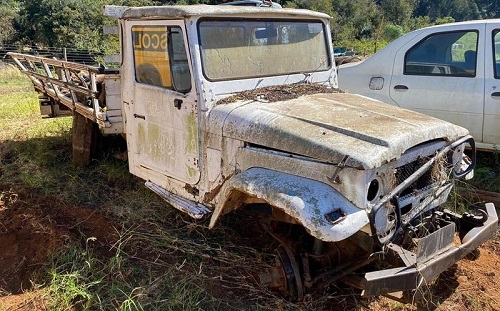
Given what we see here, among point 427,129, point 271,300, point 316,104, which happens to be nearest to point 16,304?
point 271,300

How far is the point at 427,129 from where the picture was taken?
300 cm

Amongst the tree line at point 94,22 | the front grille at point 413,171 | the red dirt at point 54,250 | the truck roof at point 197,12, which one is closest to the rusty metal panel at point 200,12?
the truck roof at point 197,12

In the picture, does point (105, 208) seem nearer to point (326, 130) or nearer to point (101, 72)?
point (101, 72)

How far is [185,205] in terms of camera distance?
150 inches

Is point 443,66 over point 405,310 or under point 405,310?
over

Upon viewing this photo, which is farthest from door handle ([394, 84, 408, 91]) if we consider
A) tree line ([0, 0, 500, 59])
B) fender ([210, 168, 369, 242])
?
tree line ([0, 0, 500, 59])

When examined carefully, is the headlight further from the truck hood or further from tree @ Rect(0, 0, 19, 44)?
tree @ Rect(0, 0, 19, 44)

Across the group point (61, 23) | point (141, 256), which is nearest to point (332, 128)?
point (141, 256)

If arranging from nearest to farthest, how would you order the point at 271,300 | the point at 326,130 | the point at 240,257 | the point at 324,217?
the point at 324,217 < the point at 326,130 < the point at 271,300 < the point at 240,257

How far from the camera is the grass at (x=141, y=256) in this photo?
10.5 ft

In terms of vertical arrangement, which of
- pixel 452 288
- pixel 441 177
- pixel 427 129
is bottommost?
pixel 452 288

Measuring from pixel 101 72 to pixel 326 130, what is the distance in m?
2.57

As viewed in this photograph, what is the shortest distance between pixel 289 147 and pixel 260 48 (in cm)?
118

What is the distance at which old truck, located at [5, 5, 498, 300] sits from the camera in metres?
2.70
